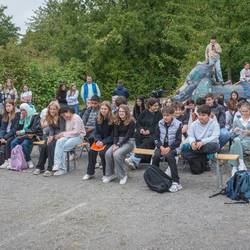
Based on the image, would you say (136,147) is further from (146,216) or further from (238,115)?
(146,216)

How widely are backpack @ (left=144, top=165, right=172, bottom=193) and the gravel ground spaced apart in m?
0.13

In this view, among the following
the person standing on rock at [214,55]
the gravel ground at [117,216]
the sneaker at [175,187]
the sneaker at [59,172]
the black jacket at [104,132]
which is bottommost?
the gravel ground at [117,216]

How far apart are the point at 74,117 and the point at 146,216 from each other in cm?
369

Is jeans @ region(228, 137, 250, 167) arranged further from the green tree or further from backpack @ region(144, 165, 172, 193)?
the green tree

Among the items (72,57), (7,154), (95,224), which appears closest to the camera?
(95,224)

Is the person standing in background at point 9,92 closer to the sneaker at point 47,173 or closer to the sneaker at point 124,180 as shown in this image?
the sneaker at point 47,173

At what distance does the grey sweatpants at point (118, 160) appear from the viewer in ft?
27.6

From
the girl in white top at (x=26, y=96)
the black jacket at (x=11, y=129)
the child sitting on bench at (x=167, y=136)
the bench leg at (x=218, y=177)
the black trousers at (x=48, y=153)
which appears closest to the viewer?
the bench leg at (x=218, y=177)

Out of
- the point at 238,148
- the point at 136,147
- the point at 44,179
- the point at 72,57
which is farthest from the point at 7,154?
the point at 72,57

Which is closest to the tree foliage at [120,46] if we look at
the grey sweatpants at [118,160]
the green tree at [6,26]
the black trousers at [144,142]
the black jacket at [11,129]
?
the black jacket at [11,129]

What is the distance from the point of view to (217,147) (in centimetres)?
833

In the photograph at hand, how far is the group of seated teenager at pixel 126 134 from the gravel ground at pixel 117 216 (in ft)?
1.34

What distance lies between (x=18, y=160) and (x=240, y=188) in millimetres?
4729

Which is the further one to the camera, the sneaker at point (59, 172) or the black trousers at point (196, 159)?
the sneaker at point (59, 172)
